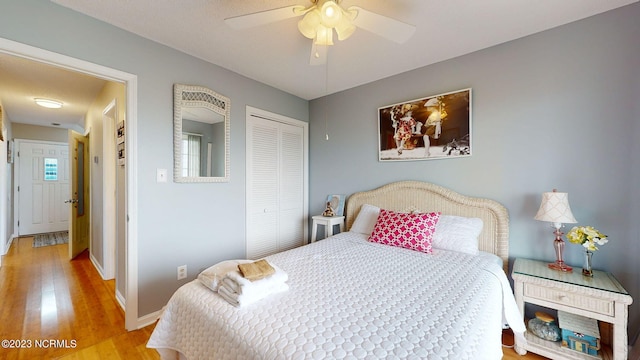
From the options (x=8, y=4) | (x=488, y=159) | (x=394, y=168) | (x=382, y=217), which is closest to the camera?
(x=8, y=4)

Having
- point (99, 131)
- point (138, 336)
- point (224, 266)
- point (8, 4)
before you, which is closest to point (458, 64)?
point (224, 266)

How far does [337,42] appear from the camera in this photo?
212 cm

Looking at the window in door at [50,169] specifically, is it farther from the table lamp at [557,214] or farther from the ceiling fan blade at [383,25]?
the table lamp at [557,214]

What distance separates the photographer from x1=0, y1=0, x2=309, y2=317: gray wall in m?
1.65

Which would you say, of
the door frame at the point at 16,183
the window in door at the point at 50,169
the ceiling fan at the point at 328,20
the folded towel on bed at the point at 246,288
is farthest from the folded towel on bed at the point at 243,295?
the window in door at the point at 50,169

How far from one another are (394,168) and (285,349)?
2.28 meters

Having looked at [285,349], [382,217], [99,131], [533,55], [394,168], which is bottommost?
[285,349]

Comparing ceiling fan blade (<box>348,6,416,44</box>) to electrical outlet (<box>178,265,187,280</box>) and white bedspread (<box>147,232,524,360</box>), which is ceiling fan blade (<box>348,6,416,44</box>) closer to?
white bedspread (<box>147,232,524,360</box>)

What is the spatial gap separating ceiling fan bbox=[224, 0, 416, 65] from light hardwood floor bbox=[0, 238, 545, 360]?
2278 millimetres

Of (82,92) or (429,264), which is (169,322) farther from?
(82,92)

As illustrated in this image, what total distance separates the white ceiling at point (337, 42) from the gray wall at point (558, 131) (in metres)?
0.16

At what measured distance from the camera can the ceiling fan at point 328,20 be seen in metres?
1.36

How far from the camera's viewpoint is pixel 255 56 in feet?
7.73

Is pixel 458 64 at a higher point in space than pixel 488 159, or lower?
higher
